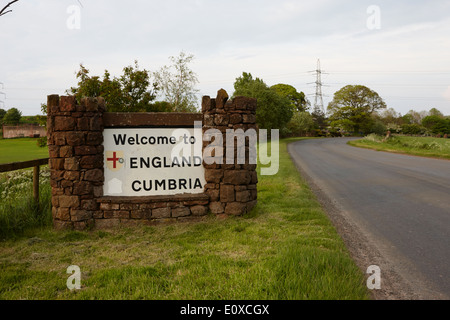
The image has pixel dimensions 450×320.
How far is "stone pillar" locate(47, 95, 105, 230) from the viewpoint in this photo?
19.4 ft

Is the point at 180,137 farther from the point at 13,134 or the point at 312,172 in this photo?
the point at 13,134

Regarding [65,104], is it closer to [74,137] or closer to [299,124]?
[74,137]

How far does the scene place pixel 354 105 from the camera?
7300 centimetres

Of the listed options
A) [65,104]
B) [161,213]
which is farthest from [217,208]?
[65,104]

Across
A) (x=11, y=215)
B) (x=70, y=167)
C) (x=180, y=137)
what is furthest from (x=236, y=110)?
(x=11, y=215)

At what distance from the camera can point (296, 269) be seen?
3.78 m

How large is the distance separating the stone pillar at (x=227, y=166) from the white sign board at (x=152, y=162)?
33 cm

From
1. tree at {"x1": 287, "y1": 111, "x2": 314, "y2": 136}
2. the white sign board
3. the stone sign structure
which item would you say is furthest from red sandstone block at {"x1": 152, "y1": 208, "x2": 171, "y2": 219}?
tree at {"x1": 287, "y1": 111, "x2": 314, "y2": 136}

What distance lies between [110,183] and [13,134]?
178ft

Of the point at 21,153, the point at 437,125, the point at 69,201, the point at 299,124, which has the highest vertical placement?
the point at 299,124

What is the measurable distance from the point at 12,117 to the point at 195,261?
229 feet

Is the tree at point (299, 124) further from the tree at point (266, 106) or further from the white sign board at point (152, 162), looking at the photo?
the white sign board at point (152, 162)

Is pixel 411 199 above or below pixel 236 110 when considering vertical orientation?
below
